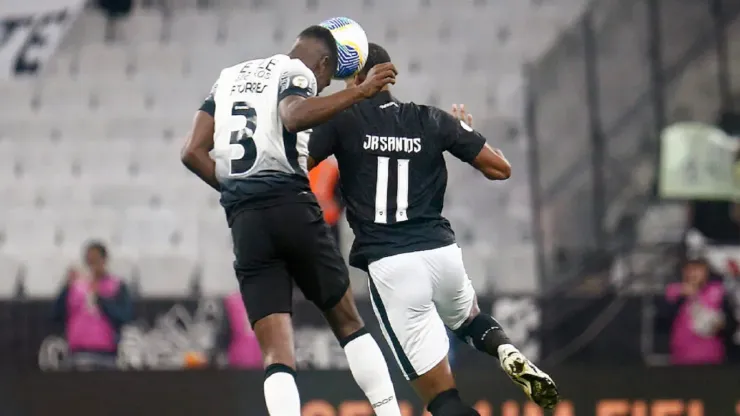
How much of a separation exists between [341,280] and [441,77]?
25.6 feet

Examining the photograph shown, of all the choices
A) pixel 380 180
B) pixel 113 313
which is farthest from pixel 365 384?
pixel 113 313

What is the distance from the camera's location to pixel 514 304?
10375mm

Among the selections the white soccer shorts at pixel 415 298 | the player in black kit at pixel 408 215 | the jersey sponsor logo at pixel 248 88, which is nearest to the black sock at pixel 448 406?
the player in black kit at pixel 408 215

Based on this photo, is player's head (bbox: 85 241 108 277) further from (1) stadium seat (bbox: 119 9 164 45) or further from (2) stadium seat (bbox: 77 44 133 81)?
(1) stadium seat (bbox: 119 9 164 45)

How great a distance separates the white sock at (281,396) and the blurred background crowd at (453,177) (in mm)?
5036

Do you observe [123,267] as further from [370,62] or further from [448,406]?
[448,406]

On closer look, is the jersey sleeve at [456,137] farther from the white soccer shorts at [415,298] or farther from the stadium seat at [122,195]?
the stadium seat at [122,195]

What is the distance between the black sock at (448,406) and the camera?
5250 millimetres

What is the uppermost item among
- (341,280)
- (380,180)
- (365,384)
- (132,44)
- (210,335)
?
(132,44)

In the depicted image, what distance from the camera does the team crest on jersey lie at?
16.5 feet

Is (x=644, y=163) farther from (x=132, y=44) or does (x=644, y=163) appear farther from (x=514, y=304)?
(x=132, y=44)

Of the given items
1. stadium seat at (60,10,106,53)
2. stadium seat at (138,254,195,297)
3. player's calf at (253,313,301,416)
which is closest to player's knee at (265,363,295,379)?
player's calf at (253,313,301,416)

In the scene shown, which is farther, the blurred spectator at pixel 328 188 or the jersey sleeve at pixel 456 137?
the blurred spectator at pixel 328 188

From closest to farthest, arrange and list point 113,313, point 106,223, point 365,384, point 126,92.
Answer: point 365,384 → point 113,313 → point 106,223 → point 126,92
